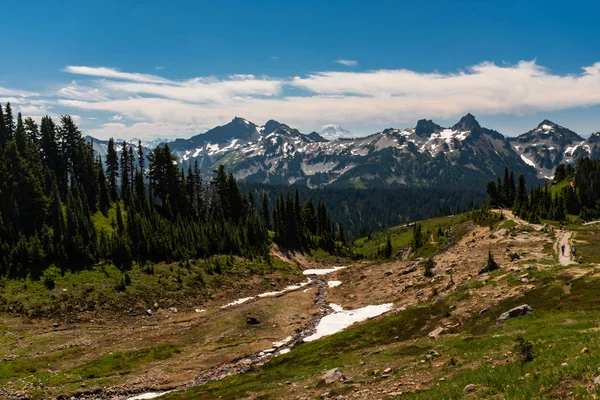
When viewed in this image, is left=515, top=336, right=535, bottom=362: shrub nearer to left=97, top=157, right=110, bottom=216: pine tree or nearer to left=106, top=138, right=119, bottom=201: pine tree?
left=97, top=157, right=110, bottom=216: pine tree

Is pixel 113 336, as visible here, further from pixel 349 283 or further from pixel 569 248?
pixel 569 248

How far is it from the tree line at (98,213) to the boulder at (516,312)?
75.8 meters

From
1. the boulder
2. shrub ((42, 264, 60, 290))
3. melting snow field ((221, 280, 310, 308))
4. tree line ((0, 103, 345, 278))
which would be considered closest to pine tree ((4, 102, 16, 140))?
tree line ((0, 103, 345, 278))

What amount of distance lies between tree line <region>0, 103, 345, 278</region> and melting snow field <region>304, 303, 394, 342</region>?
150 feet

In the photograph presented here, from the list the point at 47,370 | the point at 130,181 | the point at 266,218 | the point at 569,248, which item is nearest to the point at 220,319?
the point at 47,370

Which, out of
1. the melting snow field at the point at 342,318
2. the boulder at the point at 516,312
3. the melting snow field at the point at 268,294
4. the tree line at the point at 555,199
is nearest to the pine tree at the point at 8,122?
the melting snow field at the point at 268,294

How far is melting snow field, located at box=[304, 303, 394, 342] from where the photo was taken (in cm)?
5923

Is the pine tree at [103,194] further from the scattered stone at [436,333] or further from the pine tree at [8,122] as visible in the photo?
the scattered stone at [436,333]

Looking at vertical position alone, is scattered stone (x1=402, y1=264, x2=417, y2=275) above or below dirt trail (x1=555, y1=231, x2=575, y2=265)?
below

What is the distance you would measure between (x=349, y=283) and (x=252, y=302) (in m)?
26.0

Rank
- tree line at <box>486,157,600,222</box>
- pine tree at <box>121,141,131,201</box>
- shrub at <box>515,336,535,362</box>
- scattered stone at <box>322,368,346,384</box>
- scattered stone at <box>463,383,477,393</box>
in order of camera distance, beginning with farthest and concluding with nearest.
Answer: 1. tree line at <box>486,157,600,222</box>
2. pine tree at <box>121,141,131,201</box>
3. scattered stone at <box>322,368,346,384</box>
4. shrub at <box>515,336,535,362</box>
5. scattered stone at <box>463,383,477,393</box>

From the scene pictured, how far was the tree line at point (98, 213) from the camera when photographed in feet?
278

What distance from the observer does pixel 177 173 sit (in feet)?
433

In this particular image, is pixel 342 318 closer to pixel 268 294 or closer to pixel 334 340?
pixel 334 340
